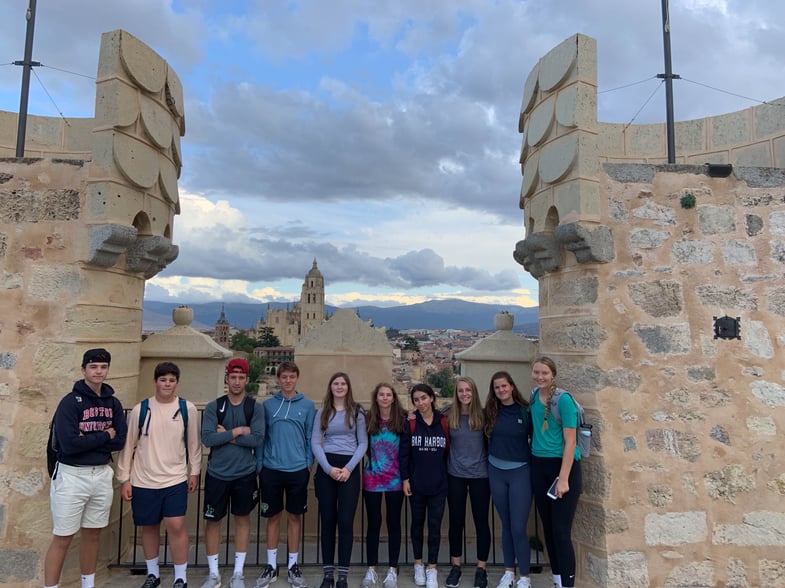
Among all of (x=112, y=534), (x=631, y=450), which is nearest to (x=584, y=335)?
(x=631, y=450)

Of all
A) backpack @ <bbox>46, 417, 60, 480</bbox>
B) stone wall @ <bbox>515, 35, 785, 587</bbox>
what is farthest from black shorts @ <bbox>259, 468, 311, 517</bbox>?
stone wall @ <bbox>515, 35, 785, 587</bbox>

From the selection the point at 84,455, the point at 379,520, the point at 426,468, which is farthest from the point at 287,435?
the point at 84,455

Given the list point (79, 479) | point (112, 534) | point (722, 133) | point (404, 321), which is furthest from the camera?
point (404, 321)

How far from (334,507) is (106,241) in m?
2.67

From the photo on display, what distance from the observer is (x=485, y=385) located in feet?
15.6

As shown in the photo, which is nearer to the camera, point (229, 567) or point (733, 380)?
point (733, 380)

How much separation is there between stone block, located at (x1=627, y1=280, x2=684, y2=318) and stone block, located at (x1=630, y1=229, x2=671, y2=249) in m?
0.30

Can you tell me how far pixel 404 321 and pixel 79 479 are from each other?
150964 mm

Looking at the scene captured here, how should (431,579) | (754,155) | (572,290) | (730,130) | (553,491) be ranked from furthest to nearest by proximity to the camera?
(730,130) → (754,155) → (572,290) → (431,579) → (553,491)

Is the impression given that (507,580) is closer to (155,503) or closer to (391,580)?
(391,580)

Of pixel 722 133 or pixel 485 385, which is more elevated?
pixel 722 133

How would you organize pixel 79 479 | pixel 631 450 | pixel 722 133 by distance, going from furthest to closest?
1. pixel 722 133
2. pixel 631 450
3. pixel 79 479

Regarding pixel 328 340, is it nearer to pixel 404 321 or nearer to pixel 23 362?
pixel 23 362

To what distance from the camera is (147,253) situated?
4.12 m
